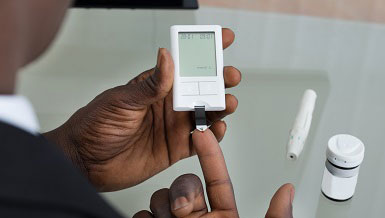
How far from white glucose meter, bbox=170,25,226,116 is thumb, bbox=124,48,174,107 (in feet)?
0.14

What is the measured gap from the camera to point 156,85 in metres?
0.89

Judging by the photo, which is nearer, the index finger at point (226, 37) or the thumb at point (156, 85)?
the thumb at point (156, 85)

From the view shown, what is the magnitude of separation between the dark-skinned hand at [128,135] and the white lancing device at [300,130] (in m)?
0.16

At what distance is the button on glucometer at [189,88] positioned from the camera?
94cm

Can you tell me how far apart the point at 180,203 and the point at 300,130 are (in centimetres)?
34

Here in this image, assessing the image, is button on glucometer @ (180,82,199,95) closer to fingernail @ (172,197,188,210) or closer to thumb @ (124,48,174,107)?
thumb @ (124,48,174,107)

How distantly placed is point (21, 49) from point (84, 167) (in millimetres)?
570

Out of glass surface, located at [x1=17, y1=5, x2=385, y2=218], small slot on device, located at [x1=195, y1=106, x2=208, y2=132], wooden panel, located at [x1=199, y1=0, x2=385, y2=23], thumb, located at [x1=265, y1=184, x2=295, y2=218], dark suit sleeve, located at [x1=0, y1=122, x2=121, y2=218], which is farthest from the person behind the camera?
wooden panel, located at [x1=199, y1=0, x2=385, y2=23]

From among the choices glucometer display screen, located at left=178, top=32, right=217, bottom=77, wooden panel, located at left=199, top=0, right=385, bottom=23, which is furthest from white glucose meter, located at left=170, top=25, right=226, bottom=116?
wooden panel, located at left=199, top=0, right=385, bottom=23

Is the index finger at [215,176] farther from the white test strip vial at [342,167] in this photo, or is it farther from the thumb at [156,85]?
the white test strip vial at [342,167]

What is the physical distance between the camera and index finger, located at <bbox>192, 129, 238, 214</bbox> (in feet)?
2.80

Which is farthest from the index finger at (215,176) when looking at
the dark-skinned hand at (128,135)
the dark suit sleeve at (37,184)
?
the dark suit sleeve at (37,184)

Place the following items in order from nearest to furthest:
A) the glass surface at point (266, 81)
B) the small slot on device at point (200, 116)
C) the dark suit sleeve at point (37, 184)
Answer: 1. the dark suit sleeve at point (37, 184)
2. the small slot on device at point (200, 116)
3. the glass surface at point (266, 81)

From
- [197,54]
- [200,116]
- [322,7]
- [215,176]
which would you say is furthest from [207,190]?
[322,7]
